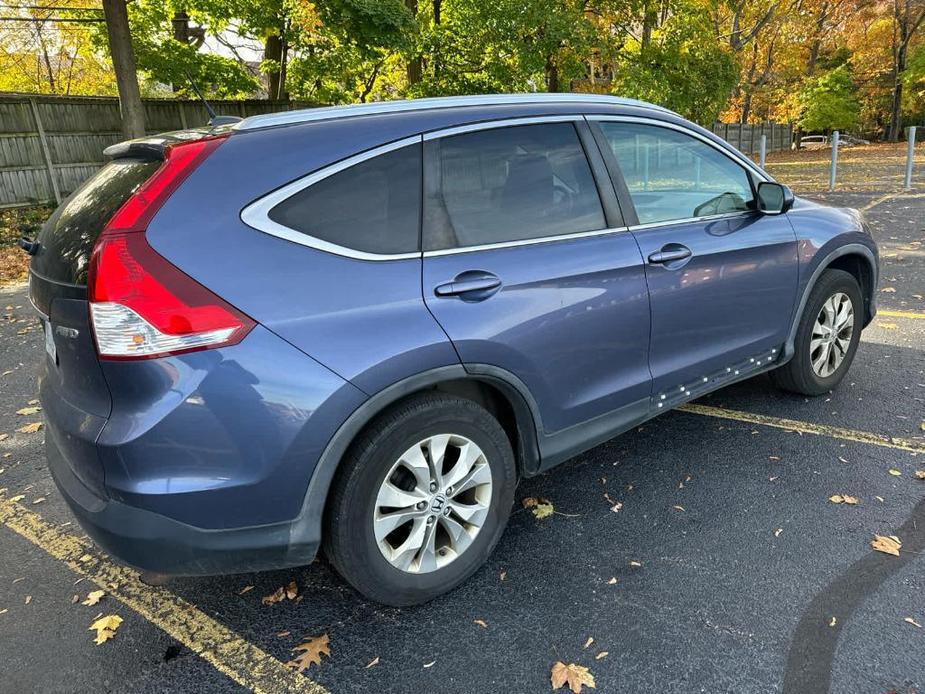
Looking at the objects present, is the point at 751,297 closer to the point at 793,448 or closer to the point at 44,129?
the point at 793,448

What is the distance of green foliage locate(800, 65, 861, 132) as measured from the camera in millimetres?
37750

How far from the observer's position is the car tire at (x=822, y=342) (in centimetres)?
405

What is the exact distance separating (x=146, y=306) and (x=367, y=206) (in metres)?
0.80

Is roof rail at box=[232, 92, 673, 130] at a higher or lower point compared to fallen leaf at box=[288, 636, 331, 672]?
higher

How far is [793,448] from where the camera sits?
12.3 ft

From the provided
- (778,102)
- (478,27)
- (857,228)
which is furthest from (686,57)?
(778,102)

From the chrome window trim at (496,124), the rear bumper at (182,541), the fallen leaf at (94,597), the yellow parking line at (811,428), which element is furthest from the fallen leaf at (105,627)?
the yellow parking line at (811,428)

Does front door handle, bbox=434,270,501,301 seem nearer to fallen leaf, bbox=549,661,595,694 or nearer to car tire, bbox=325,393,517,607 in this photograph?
car tire, bbox=325,393,517,607

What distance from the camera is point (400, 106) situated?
2.62 meters

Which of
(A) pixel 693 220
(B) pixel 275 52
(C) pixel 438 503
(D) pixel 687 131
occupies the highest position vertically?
(B) pixel 275 52

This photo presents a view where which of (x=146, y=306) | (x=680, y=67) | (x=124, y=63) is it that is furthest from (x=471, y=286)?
(x=680, y=67)

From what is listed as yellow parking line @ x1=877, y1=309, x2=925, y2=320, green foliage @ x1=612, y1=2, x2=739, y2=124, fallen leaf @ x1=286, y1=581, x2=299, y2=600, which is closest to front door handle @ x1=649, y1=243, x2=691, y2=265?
fallen leaf @ x1=286, y1=581, x2=299, y2=600

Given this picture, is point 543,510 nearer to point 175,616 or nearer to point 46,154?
point 175,616

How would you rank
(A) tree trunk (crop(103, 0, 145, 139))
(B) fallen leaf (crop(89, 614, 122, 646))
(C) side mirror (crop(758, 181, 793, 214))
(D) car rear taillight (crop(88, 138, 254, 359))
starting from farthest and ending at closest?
(A) tree trunk (crop(103, 0, 145, 139))
(C) side mirror (crop(758, 181, 793, 214))
(B) fallen leaf (crop(89, 614, 122, 646))
(D) car rear taillight (crop(88, 138, 254, 359))
